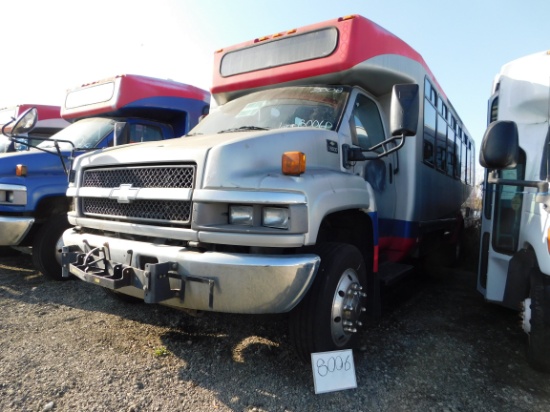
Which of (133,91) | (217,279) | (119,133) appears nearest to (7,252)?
(133,91)

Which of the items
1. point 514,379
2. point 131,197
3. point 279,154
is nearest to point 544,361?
point 514,379

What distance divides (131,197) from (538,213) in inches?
123

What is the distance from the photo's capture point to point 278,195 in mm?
2459

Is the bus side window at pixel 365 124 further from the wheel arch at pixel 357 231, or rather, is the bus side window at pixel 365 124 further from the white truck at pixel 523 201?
the white truck at pixel 523 201

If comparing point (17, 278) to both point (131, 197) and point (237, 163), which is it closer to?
point (131, 197)

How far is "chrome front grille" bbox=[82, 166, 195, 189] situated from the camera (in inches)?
107

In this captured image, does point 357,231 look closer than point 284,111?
Yes

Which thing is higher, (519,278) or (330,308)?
(519,278)

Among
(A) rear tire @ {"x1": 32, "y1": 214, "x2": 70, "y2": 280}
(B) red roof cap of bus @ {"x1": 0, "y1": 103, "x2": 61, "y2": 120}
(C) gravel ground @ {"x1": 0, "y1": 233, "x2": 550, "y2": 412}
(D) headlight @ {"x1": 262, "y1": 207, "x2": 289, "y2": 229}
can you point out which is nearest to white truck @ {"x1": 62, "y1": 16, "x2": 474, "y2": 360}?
(D) headlight @ {"x1": 262, "y1": 207, "x2": 289, "y2": 229}

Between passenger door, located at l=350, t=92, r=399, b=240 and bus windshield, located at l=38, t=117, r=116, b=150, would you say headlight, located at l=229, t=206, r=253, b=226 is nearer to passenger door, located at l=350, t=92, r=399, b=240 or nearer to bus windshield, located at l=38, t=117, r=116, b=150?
passenger door, located at l=350, t=92, r=399, b=240

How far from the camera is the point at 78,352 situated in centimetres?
316

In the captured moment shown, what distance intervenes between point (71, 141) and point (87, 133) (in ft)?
0.90

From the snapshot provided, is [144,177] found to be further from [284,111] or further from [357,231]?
[357,231]

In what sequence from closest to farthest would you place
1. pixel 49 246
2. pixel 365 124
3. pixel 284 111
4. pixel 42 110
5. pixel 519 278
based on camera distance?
pixel 519 278 < pixel 284 111 < pixel 365 124 < pixel 49 246 < pixel 42 110
